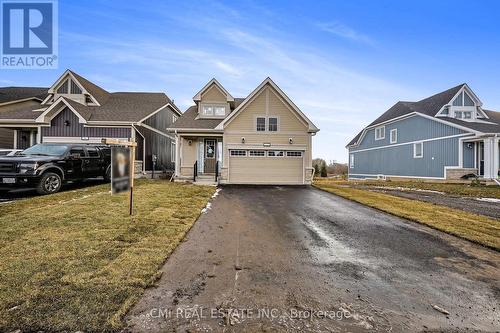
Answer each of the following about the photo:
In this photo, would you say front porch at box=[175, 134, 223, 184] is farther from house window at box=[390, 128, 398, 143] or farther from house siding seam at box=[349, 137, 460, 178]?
house window at box=[390, 128, 398, 143]

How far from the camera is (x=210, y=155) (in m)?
16.3

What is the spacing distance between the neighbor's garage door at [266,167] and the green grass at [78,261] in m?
8.90

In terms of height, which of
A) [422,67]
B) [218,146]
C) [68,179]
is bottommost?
[68,179]

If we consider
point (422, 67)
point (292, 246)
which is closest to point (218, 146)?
point (292, 246)

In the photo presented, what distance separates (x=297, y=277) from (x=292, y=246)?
1.17 m

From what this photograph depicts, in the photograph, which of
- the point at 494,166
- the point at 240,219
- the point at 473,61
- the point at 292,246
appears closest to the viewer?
the point at 292,246

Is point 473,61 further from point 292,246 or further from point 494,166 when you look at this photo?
point 292,246

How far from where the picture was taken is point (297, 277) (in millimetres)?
3012

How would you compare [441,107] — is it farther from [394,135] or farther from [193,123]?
[193,123]

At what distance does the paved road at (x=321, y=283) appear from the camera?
2131mm

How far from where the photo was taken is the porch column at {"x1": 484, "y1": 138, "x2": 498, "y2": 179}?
51.9 ft

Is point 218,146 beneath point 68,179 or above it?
above

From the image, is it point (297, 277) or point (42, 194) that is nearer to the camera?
point (297, 277)

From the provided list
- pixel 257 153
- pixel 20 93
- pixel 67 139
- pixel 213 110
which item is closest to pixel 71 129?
pixel 67 139
